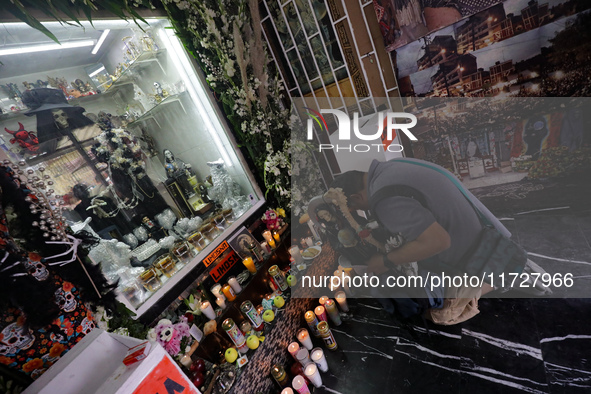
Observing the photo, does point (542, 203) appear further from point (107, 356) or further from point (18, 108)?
point (18, 108)

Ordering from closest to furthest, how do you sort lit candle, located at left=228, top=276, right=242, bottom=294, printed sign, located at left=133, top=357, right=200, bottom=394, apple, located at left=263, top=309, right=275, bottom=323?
printed sign, located at left=133, top=357, right=200, bottom=394
apple, located at left=263, top=309, right=275, bottom=323
lit candle, located at left=228, top=276, right=242, bottom=294

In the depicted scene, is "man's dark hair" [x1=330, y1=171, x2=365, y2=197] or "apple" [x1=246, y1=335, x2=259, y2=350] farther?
"apple" [x1=246, y1=335, x2=259, y2=350]

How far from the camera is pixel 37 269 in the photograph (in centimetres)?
124

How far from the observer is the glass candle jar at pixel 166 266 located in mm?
2123

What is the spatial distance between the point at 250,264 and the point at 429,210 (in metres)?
1.64

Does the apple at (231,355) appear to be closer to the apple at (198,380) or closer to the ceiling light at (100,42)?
the apple at (198,380)

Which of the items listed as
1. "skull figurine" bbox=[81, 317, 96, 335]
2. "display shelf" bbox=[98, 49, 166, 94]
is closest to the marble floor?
"skull figurine" bbox=[81, 317, 96, 335]

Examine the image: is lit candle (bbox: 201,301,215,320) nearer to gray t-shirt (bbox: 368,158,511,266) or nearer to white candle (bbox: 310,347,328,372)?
white candle (bbox: 310,347,328,372)

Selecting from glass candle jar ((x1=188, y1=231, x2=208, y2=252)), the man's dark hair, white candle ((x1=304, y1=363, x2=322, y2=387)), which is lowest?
white candle ((x1=304, y1=363, x2=322, y2=387))

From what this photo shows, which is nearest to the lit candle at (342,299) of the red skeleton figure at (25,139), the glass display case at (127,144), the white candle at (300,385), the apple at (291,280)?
the apple at (291,280)

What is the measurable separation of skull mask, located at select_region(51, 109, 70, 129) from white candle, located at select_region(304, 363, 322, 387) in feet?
7.88

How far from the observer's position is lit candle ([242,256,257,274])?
251 cm

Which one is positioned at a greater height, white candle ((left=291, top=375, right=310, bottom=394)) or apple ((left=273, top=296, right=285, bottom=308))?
apple ((left=273, top=296, right=285, bottom=308))

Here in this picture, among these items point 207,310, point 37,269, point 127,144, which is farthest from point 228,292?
point 127,144
